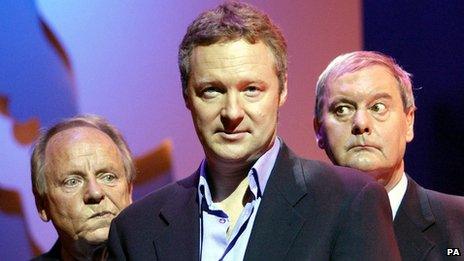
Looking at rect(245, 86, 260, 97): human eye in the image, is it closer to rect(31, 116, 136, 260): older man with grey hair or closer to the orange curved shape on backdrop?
rect(31, 116, 136, 260): older man with grey hair

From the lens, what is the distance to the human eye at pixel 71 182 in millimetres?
2518

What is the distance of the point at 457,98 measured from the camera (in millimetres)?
3352

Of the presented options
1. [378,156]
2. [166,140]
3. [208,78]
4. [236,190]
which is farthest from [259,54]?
[166,140]

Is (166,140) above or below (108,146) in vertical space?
below

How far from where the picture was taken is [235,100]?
1796 mm

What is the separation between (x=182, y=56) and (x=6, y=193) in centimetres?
160

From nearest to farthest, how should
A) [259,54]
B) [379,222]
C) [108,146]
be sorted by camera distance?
1. [379,222]
2. [259,54]
3. [108,146]

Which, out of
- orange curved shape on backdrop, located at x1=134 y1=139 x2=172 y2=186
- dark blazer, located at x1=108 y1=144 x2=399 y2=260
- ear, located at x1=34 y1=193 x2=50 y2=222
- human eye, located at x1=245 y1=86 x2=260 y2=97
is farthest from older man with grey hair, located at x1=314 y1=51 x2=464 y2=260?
orange curved shape on backdrop, located at x1=134 y1=139 x2=172 y2=186

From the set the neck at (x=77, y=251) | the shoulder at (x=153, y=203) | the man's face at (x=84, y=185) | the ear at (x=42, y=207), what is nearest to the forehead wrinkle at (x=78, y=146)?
the man's face at (x=84, y=185)

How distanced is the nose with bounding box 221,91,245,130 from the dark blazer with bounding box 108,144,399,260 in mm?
150

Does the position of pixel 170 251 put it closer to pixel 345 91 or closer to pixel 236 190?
pixel 236 190

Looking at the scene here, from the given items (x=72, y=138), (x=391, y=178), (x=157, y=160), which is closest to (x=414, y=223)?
(x=391, y=178)

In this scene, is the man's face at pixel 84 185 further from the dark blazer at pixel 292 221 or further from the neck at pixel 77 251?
the dark blazer at pixel 292 221

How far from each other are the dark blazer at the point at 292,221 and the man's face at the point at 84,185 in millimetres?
472
